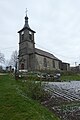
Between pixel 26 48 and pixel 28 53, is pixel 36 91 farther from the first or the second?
pixel 26 48

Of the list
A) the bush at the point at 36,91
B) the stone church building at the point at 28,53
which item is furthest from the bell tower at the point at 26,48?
the bush at the point at 36,91

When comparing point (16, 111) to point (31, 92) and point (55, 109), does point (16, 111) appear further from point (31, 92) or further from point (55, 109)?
point (31, 92)

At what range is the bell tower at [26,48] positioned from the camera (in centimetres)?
5138

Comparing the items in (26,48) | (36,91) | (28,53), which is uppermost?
(26,48)

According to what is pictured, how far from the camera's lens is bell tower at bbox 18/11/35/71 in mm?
51375

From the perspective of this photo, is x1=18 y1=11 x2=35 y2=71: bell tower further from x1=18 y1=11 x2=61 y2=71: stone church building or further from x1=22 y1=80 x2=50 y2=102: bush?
x1=22 y1=80 x2=50 y2=102: bush

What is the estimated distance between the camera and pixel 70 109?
614 centimetres

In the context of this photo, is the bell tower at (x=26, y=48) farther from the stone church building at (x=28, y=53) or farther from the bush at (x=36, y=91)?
the bush at (x=36, y=91)

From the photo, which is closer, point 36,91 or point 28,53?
point 36,91

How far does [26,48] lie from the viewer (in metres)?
51.5

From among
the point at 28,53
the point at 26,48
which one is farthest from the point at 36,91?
the point at 26,48

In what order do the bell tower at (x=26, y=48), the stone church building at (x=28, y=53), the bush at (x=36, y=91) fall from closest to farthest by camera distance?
1. the bush at (x=36, y=91)
2. the stone church building at (x=28, y=53)
3. the bell tower at (x=26, y=48)

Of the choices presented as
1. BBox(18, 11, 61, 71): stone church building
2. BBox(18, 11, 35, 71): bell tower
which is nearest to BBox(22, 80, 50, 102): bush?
BBox(18, 11, 61, 71): stone church building

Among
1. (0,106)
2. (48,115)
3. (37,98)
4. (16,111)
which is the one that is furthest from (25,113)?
(37,98)
